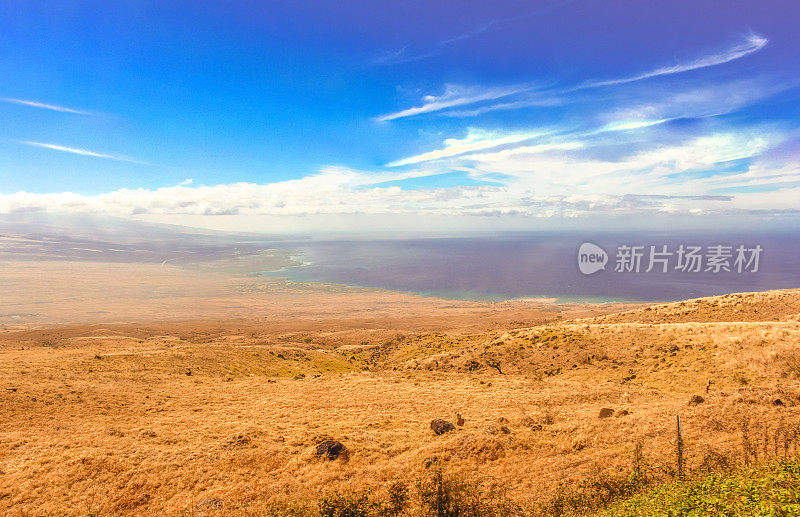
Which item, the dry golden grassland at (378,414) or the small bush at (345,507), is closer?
the small bush at (345,507)

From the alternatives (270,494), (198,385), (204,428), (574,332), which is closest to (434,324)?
(574,332)

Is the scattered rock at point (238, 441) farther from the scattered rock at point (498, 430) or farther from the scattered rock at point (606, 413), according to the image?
the scattered rock at point (606, 413)

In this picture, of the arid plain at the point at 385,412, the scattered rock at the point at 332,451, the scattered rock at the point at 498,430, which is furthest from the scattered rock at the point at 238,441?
the scattered rock at the point at 498,430

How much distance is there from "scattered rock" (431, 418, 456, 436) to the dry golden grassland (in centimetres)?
43

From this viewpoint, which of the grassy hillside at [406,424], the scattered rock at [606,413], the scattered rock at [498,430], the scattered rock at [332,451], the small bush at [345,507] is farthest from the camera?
the scattered rock at [606,413]

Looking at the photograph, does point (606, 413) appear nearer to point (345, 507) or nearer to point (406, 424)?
point (406, 424)

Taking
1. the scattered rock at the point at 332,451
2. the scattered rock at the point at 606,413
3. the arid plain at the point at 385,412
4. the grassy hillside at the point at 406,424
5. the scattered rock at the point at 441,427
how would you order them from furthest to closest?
the scattered rock at the point at 606,413
the scattered rock at the point at 441,427
the scattered rock at the point at 332,451
the arid plain at the point at 385,412
the grassy hillside at the point at 406,424

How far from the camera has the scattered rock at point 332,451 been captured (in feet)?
48.2

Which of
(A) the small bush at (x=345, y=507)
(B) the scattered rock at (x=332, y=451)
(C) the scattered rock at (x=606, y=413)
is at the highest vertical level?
(A) the small bush at (x=345, y=507)

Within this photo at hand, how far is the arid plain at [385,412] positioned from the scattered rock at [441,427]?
0.64m

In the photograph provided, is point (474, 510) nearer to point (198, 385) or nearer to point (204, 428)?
point (204, 428)

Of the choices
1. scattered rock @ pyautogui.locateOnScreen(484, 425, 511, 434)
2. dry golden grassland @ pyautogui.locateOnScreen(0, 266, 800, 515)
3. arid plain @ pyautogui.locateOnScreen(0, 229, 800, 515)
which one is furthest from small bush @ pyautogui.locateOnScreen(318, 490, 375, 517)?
scattered rock @ pyautogui.locateOnScreen(484, 425, 511, 434)

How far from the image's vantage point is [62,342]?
47375 mm

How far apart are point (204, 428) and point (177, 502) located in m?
7.18
